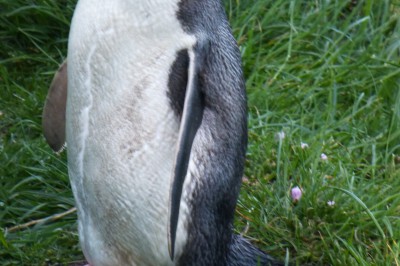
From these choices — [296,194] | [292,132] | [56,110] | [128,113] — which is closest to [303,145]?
[292,132]

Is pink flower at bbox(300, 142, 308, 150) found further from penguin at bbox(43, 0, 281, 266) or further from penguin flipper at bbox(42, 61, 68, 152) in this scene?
penguin flipper at bbox(42, 61, 68, 152)

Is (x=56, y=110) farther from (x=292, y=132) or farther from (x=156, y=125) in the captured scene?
(x=292, y=132)

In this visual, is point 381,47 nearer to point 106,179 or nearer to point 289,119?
point 289,119

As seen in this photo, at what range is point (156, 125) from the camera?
255 cm

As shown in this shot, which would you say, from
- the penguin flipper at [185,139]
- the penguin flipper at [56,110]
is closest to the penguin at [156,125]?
the penguin flipper at [185,139]

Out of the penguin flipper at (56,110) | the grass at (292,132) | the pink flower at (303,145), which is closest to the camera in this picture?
the penguin flipper at (56,110)

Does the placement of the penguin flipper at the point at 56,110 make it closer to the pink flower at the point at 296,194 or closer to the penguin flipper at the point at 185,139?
the penguin flipper at the point at 185,139

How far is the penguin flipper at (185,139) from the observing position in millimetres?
2459

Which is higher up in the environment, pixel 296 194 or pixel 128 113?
pixel 128 113

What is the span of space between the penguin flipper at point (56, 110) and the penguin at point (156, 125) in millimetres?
241

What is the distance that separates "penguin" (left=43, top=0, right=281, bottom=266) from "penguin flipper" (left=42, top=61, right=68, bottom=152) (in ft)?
0.79

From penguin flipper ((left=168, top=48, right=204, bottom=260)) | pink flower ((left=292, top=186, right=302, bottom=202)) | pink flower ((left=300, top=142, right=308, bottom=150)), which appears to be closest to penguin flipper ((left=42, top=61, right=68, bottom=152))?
penguin flipper ((left=168, top=48, right=204, bottom=260))

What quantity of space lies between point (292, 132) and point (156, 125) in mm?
1070

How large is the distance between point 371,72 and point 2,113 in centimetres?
142
